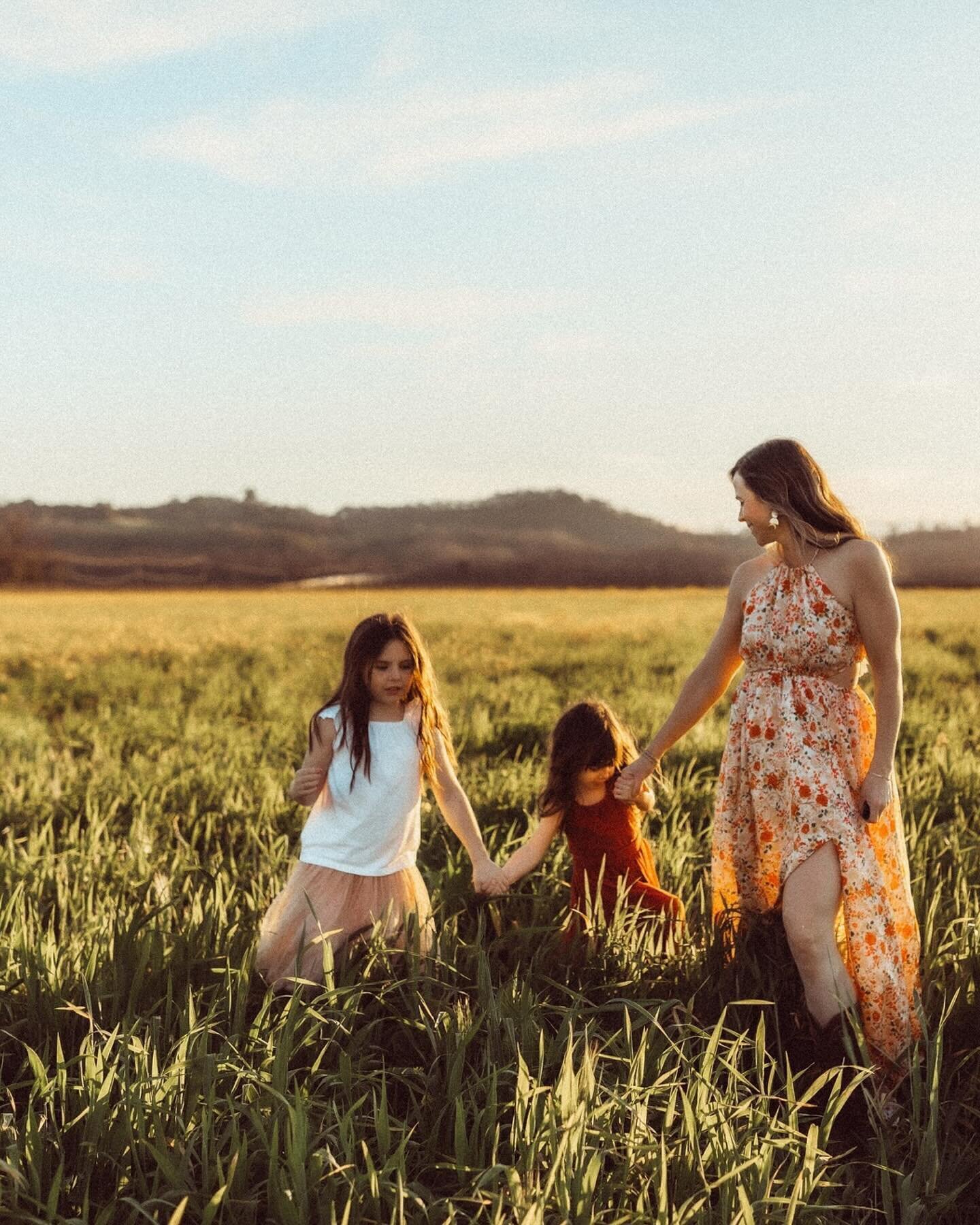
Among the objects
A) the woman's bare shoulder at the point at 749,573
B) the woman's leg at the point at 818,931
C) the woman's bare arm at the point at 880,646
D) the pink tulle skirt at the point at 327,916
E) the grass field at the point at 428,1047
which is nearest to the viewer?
the grass field at the point at 428,1047

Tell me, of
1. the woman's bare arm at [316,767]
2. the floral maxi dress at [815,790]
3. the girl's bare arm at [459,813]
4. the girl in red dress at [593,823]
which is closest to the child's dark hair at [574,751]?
the girl in red dress at [593,823]

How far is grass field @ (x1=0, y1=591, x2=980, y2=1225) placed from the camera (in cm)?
218

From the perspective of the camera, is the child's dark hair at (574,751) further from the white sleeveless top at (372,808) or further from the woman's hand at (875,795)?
the woman's hand at (875,795)

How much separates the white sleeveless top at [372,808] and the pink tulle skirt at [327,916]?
0.05 meters

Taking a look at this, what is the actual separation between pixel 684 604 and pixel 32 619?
18065mm

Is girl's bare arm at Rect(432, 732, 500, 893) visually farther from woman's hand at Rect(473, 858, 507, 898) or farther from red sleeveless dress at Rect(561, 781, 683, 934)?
red sleeveless dress at Rect(561, 781, 683, 934)

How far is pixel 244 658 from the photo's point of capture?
14930 millimetres

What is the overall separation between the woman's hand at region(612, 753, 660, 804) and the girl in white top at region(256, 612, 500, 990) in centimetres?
50

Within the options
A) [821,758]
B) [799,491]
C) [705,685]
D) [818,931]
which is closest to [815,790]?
[821,758]

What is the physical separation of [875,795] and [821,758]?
18 cm

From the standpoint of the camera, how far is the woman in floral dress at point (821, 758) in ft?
10.3

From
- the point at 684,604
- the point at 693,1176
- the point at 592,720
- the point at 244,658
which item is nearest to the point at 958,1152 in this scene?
the point at 693,1176

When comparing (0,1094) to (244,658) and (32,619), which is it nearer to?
(244,658)

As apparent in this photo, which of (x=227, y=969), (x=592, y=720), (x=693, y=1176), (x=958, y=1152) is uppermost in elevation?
(x=592, y=720)
